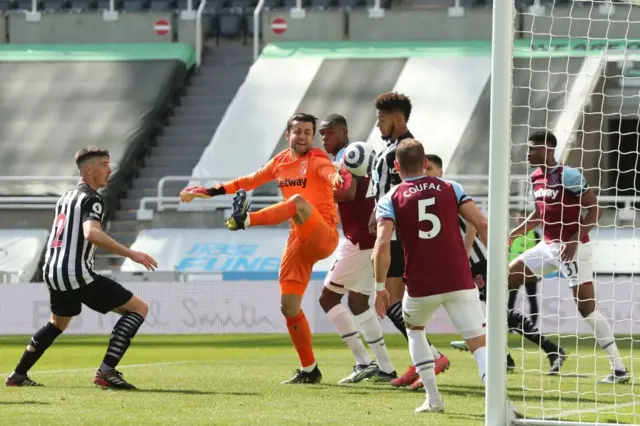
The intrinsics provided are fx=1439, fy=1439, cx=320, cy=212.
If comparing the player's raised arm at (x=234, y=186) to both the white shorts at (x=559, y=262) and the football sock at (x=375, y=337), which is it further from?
the white shorts at (x=559, y=262)

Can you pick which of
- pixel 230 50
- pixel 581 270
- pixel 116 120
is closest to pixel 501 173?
pixel 581 270

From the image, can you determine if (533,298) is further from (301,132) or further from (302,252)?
(301,132)

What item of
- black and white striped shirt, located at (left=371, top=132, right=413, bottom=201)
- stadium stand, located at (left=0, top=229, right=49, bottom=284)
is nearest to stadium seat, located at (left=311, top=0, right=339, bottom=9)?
stadium stand, located at (left=0, top=229, right=49, bottom=284)

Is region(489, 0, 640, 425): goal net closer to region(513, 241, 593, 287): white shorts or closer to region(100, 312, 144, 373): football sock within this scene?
region(513, 241, 593, 287): white shorts

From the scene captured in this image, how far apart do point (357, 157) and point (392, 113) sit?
A: 1.67 ft

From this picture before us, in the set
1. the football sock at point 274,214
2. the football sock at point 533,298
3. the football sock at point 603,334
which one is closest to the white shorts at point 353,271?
the football sock at point 274,214

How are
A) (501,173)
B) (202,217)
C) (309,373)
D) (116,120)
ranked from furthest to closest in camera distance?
(116,120), (202,217), (309,373), (501,173)

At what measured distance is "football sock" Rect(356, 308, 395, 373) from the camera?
10930 millimetres

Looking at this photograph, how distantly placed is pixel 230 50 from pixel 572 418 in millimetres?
22565

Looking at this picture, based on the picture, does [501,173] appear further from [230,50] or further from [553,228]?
[230,50]

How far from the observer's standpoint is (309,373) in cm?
1073

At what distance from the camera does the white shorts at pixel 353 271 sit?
11.0 m

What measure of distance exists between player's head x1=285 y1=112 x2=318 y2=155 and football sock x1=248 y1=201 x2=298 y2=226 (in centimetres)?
69

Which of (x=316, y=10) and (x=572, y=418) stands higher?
(x=572, y=418)
